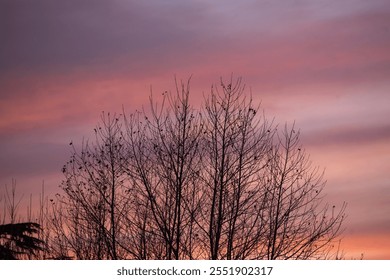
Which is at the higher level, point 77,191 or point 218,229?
point 77,191

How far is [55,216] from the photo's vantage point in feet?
24.0

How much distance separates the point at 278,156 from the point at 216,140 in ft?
2.02

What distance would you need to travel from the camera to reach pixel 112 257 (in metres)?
7.36

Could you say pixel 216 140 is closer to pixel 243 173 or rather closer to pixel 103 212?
pixel 243 173

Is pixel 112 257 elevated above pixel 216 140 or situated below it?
below
